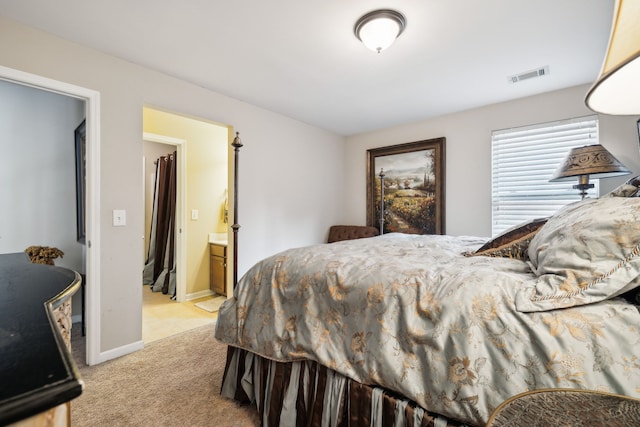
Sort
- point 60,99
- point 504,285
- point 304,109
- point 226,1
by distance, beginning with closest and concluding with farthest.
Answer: point 504,285
point 226,1
point 60,99
point 304,109

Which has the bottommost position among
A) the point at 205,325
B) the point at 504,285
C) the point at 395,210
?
the point at 205,325

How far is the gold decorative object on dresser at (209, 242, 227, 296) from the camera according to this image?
391cm

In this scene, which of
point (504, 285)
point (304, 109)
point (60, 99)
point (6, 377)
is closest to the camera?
point (6, 377)

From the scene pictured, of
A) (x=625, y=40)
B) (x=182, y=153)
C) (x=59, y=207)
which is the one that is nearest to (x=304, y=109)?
(x=182, y=153)

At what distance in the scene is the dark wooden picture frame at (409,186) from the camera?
3.79 metres

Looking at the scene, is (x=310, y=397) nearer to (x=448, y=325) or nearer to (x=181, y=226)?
(x=448, y=325)

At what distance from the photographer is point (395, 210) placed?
4199mm

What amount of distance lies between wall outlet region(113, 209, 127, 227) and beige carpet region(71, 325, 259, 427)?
111 cm

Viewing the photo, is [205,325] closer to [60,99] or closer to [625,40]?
[60,99]

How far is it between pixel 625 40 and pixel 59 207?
4.18 m

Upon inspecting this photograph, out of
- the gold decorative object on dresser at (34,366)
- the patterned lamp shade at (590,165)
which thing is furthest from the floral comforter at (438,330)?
the patterned lamp shade at (590,165)

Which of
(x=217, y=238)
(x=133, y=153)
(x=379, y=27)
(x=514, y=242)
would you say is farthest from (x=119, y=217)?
(x=514, y=242)

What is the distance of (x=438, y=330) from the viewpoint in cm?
103

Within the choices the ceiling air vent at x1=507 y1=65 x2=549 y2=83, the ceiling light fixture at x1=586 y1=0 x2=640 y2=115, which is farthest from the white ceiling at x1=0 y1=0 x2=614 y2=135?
the ceiling light fixture at x1=586 y1=0 x2=640 y2=115
